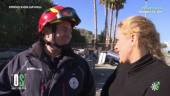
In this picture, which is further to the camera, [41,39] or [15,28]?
[15,28]

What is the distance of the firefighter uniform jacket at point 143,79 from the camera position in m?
3.29

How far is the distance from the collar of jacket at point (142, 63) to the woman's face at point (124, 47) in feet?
0.31

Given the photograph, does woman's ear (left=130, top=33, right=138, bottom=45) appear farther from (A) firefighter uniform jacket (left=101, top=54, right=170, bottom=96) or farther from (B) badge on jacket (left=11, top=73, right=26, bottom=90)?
(B) badge on jacket (left=11, top=73, right=26, bottom=90)

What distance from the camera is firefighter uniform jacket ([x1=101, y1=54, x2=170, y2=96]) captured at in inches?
130

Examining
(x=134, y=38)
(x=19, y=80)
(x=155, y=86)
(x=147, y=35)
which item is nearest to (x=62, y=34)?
(x=19, y=80)

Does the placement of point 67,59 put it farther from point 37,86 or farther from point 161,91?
point 161,91

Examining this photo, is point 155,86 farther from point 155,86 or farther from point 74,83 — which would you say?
point 74,83

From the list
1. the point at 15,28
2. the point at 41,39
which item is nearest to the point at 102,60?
the point at 15,28

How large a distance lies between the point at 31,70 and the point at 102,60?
37.9m

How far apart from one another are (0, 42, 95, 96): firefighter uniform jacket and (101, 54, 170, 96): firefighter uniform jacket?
339mm


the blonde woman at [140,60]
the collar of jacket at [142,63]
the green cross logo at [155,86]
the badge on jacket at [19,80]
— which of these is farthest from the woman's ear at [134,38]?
the badge on jacket at [19,80]

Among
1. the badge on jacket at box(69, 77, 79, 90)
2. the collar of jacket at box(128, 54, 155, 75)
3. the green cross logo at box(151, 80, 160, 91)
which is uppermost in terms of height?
the collar of jacket at box(128, 54, 155, 75)

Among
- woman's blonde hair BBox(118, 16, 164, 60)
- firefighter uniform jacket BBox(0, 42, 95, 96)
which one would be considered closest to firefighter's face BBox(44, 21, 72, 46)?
firefighter uniform jacket BBox(0, 42, 95, 96)

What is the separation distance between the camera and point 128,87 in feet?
11.3
